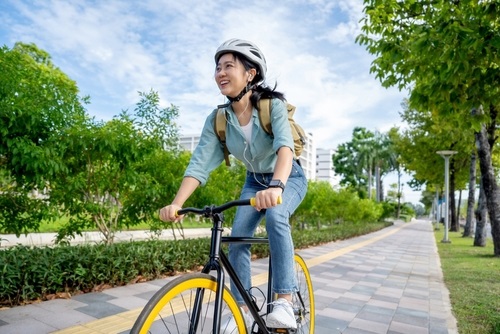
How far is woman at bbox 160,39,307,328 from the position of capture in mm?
2061

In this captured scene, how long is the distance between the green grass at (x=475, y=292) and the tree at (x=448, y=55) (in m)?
2.31

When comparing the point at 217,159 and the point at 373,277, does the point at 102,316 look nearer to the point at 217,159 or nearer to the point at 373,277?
the point at 217,159

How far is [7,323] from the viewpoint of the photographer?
3.24 meters

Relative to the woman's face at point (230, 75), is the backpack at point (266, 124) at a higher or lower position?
lower

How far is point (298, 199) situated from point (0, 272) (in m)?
3.04

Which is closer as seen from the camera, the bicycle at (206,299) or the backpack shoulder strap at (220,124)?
the bicycle at (206,299)

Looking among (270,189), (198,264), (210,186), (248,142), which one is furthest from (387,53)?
(270,189)

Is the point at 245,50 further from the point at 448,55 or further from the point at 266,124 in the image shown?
the point at 448,55

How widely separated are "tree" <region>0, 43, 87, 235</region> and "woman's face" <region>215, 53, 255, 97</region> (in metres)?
2.99


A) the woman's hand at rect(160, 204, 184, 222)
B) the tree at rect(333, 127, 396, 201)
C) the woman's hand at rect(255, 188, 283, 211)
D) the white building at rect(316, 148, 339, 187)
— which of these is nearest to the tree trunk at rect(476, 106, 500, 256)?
the woman's hand at rect(255, 188, 283, 211)

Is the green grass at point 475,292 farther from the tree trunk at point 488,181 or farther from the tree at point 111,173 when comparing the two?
the tree at point 111,173

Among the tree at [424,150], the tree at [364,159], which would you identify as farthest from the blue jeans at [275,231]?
the tree at [364,159]

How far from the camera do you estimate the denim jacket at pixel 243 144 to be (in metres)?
2.10

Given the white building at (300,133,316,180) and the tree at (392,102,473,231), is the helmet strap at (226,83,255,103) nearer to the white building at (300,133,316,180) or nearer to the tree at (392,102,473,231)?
the tree at (392,102,473,231)
